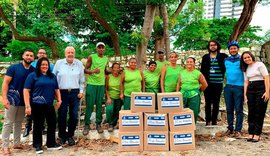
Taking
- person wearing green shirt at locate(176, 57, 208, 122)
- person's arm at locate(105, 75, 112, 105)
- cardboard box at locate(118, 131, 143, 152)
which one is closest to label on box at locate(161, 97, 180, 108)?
person wearing green shirt at locate(176, 57, 208, 122)

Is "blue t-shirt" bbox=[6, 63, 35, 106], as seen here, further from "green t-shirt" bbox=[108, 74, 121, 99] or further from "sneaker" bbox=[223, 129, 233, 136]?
"sneaker" bbox=[223, 129, 233, 136]

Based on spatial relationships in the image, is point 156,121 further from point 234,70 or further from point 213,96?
point 234,70

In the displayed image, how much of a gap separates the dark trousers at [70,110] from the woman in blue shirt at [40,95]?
161 millimetres

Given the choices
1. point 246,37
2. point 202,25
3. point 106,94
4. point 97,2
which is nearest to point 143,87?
point 106,94

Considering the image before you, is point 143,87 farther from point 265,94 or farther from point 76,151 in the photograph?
point 265,94

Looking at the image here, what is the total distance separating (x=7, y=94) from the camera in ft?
15.5

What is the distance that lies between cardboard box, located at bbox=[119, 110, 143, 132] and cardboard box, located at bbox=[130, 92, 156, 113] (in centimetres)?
12

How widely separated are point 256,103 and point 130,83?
2.05 m

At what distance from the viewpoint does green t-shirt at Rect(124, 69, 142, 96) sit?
5368 millimetres

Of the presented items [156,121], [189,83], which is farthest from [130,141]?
[189,83]

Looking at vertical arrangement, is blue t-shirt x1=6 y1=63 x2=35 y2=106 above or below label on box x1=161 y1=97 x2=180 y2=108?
above

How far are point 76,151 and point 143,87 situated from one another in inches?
58.4

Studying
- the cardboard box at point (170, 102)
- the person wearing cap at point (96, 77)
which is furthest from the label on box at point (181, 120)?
the person wearing cap at point (96, 77)

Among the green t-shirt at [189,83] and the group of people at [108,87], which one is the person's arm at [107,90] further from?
the green t-shirt at [189,83]
